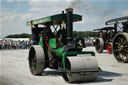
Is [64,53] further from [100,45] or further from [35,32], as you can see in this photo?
[100,45]

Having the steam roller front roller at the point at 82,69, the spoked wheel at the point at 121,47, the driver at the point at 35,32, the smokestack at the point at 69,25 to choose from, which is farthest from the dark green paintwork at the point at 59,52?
the spoked wheel at the point at 121,47

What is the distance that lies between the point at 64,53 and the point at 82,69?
78 cm

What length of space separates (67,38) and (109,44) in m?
11.8

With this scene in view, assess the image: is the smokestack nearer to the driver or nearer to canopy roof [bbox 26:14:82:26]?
canopy roof [bbox 26:14:82:26]

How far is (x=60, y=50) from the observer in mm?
7828

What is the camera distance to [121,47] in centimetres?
1230

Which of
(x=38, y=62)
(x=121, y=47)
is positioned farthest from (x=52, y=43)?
(x=121, y=47)

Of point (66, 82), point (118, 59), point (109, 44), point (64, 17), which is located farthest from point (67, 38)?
point (109, 44)

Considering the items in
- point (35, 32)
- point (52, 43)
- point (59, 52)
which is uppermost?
point (35, 32)

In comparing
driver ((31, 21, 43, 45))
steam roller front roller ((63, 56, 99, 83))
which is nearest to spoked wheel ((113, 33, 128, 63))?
driver ((31, 21, 43, 45))

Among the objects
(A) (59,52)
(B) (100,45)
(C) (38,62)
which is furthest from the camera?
(B) (100,45)

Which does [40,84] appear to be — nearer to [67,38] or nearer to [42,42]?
[67,38]

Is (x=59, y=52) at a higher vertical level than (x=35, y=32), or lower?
lower

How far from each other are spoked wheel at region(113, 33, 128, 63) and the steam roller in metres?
4.30
